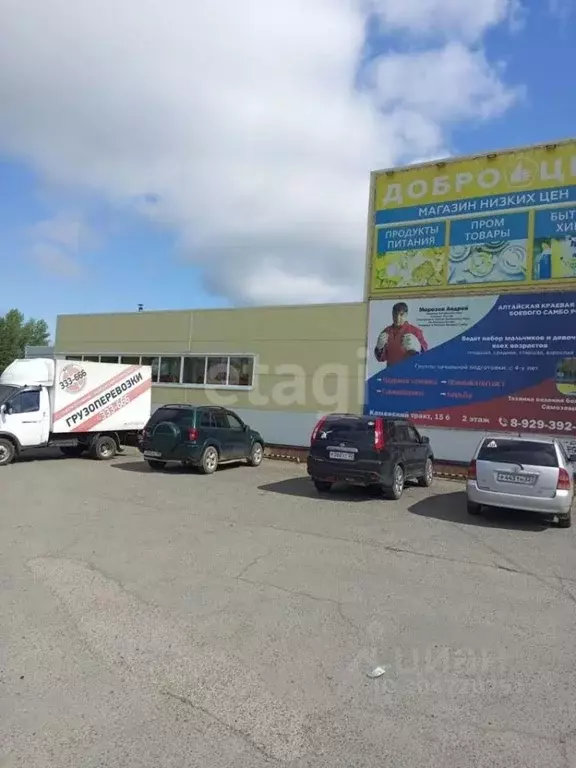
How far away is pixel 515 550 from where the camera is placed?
9.07 m

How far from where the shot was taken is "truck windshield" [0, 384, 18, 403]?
55.2 ft

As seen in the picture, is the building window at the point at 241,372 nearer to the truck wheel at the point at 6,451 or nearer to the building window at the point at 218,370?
the building window at the point at 218,370

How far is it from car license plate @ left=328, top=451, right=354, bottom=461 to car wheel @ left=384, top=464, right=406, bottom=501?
0.96 m

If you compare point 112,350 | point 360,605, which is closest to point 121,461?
point 112,350

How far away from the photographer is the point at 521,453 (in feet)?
37.2

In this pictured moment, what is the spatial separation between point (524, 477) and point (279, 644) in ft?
23.9

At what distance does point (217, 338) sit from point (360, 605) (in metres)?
18.2

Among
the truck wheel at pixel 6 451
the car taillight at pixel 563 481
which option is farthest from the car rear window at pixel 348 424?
the truck wheel at pixel 6 451

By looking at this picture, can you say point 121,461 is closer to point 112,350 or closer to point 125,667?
point 112,350

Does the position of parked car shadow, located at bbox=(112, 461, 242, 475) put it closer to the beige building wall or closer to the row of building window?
the beige building wall

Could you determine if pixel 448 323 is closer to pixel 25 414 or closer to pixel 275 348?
pixel 275 348

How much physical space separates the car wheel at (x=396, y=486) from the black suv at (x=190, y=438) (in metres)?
4.91

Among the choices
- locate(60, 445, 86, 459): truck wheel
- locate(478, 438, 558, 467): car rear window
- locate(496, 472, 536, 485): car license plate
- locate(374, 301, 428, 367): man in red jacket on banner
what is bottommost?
locate(60, 445, 86, 459): truck wheel

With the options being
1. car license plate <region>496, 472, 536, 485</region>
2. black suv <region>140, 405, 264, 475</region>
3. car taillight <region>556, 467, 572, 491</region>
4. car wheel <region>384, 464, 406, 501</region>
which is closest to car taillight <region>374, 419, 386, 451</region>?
car wheel <region>384, 464, 406, 501</region>
